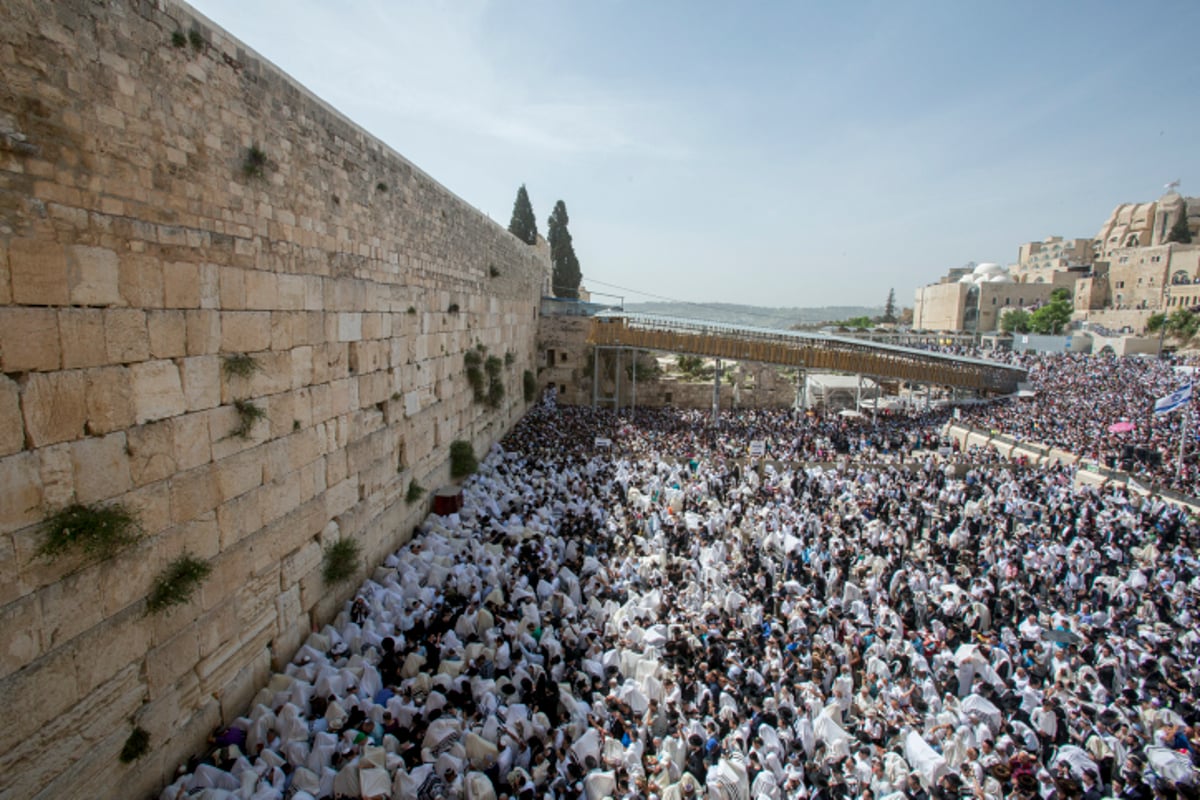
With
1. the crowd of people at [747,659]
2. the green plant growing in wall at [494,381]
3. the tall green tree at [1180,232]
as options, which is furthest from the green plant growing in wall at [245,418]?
→ the tall green tree at [1180,232]

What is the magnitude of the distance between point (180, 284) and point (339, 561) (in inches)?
149

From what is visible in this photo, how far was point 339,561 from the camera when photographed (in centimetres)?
698

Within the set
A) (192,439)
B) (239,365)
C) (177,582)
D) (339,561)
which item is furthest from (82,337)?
(339,561)

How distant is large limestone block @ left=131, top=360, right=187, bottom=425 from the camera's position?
163 inches

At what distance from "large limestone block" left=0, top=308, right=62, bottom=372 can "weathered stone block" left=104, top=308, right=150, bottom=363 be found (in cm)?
34

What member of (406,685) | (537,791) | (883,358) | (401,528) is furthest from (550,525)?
(883,358)

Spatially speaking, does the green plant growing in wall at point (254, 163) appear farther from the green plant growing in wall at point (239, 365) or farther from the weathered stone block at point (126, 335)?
the weathered stone block at point (126, 335)

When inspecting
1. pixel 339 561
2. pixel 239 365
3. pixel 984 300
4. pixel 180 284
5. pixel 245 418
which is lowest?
pixel 339 561

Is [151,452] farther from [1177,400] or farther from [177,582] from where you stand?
[1177,400]

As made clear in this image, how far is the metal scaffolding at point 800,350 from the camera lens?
2175cm

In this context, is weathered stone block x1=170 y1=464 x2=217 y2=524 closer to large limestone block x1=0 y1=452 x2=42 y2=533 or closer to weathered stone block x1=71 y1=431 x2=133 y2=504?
weathered stone block x1=71 y1=431 x2=133 y2=504

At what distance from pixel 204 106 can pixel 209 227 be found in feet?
→ 3.19

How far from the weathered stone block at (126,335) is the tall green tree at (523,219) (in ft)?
98.4

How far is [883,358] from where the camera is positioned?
21922 millimetres
